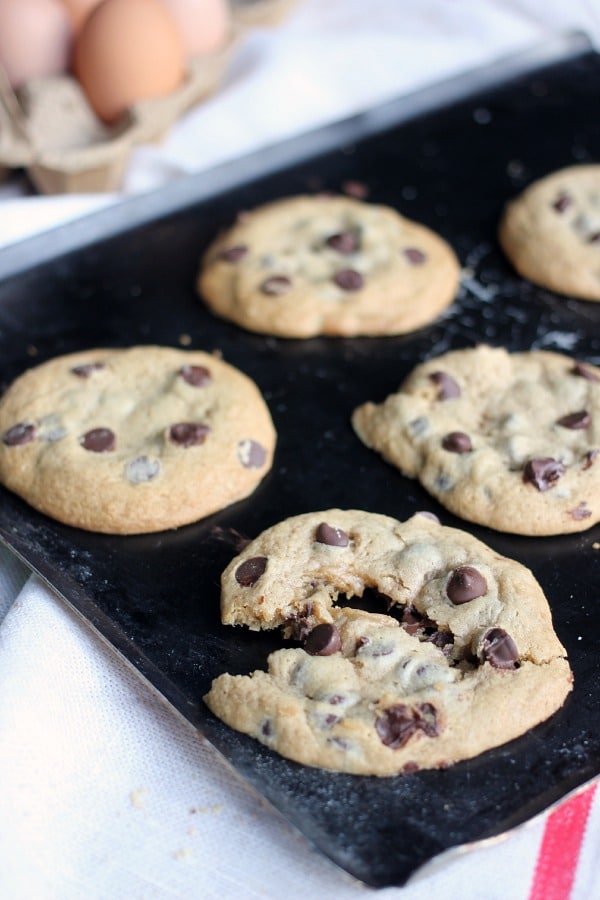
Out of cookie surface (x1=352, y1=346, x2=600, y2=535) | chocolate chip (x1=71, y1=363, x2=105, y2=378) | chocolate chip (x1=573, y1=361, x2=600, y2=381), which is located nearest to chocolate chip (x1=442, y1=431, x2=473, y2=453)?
cookie surface (x1=352, y1=346, x2=600, y2=535)

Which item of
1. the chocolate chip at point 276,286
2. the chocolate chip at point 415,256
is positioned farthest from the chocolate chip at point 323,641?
the chocolate chip at point 415,256

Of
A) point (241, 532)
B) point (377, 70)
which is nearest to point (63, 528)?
point (241, 532)

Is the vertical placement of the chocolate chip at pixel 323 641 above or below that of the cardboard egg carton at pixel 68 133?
below

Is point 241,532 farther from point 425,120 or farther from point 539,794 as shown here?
point 425,120

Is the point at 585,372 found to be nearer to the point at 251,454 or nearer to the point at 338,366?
the point at 338,366

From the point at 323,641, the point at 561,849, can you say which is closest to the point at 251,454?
the point at 323,641

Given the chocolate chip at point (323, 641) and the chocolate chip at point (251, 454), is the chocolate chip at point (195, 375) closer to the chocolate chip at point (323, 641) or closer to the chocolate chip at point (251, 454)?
the chocolate chip at point (251, 454)
